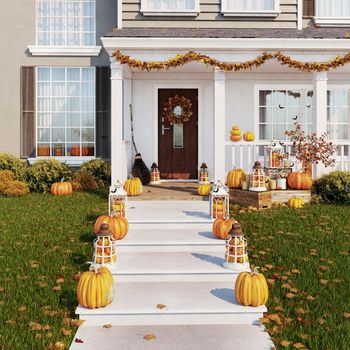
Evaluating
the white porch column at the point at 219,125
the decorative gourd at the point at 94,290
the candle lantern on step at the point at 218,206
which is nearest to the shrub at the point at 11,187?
the white porch column at the point at 219,125

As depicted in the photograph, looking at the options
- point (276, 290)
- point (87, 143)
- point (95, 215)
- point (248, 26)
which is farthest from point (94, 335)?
point (248, 26)

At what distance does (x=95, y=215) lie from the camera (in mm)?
9016

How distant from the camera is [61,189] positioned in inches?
463

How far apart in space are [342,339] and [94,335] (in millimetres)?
2173

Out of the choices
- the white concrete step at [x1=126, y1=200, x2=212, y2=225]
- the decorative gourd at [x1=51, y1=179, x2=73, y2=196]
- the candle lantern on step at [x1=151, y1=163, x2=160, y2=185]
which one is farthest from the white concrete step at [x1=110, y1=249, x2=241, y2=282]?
the candle lantern on step at [x1=151, y1=163, x2=160, y2=185]

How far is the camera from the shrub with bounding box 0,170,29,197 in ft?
38.3

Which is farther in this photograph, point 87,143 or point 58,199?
point 87,143

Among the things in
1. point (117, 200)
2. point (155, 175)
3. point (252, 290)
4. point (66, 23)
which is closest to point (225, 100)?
point (155, 175)

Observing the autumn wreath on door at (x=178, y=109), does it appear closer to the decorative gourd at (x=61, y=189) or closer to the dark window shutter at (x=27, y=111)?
the decorative gourd at (x=61, y=189)

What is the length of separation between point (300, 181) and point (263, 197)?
3.48 feet

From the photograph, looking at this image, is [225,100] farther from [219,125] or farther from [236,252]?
[236,252]

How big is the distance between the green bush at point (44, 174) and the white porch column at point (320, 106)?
618 cm

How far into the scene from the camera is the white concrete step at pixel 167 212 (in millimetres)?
7927

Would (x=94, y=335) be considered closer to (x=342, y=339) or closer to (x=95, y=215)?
(x=342, y=339)
